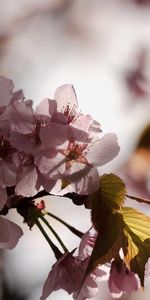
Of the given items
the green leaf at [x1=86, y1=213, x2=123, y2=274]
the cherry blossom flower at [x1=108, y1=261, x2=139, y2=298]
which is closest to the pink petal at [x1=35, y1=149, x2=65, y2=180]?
the green leaf at [x1=86, y1=213, x2=123, y2=274]

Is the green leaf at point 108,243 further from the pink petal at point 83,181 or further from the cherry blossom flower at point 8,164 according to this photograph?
the cherry blossom flower at point 8,164

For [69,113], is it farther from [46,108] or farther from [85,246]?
[85,246]

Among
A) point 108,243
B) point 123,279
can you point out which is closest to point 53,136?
point 108,243

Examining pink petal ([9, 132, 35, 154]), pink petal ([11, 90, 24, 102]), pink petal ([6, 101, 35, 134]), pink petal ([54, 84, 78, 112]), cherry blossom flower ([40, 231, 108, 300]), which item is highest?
pink petal ([54, 84, 78, 112])

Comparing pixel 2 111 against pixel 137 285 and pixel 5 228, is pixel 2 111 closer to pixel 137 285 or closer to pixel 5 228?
pixel 5 228

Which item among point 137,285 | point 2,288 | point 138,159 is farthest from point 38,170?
point 138,159

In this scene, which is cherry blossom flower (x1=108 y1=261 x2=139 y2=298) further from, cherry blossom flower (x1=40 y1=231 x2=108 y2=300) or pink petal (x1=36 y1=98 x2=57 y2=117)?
pink petal (x1=36 y1=98 x2=57 y2=117)

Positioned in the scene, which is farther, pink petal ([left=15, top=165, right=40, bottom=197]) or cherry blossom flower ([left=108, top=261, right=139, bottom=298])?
cherry blossom flower ([left=108, top=261, right=139, bottom=298])
